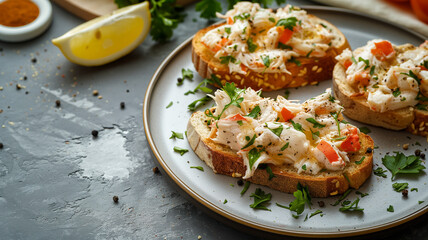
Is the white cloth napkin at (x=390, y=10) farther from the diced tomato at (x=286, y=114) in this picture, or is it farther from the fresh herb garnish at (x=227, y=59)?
the diced tomato at (x=286, y=114)

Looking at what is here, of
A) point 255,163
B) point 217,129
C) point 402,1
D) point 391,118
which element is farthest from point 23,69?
point 402,1

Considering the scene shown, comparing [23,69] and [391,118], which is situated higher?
[391,118]

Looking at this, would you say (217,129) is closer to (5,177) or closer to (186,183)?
(186,183)

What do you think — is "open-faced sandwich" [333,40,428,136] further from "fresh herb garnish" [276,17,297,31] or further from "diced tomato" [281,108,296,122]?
"diced tomato" [281,108,296,122]

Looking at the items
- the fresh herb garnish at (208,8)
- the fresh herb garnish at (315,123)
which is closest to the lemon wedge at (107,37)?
the fresh herb garnish at (208,8)

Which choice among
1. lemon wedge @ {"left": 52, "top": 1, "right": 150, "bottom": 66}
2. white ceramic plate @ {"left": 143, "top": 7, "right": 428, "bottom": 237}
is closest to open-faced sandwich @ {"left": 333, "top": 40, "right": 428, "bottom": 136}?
white ceramic plate @ {"left": 143, "top": 7, "right": 428, "bottom": 237}
